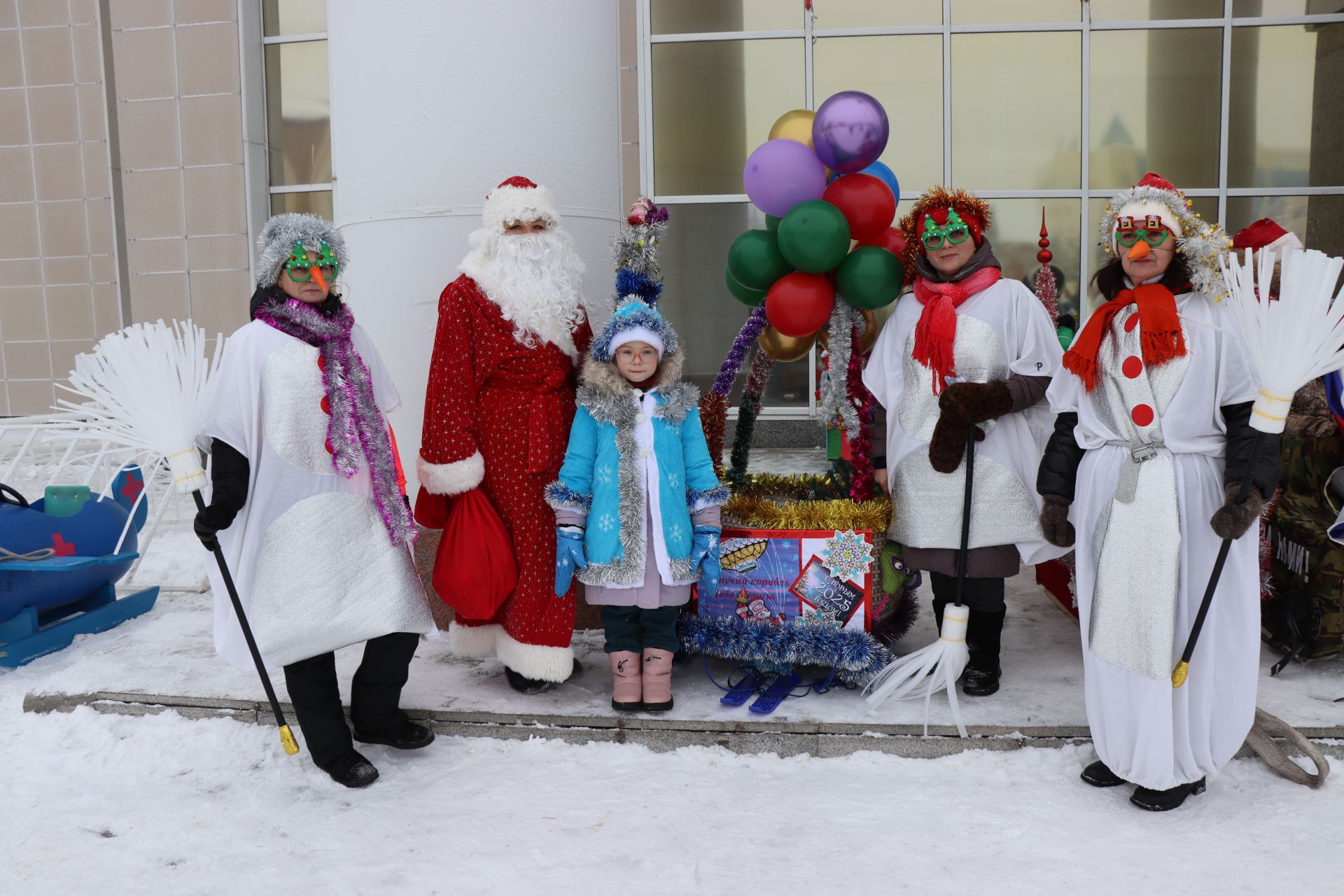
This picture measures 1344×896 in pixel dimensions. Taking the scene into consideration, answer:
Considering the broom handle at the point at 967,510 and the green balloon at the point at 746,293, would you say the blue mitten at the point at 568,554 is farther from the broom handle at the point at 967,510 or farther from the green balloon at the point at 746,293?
the broom handle at the point at 967,510

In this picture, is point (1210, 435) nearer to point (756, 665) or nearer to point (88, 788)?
point (756, 665)

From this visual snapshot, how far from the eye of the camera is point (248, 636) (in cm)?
313

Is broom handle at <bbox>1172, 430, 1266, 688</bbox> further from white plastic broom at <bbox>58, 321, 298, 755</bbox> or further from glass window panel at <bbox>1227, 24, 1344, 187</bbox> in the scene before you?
glass window panel at <bbox>1227, 24, 1344, 187</bbox>

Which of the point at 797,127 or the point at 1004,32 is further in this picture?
the point at 1004,32

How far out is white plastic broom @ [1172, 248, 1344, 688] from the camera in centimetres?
276

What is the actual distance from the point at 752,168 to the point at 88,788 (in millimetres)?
3262

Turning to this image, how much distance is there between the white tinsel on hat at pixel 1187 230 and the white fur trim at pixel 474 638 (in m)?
2.66

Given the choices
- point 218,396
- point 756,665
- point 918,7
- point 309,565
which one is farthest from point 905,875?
point 918,7

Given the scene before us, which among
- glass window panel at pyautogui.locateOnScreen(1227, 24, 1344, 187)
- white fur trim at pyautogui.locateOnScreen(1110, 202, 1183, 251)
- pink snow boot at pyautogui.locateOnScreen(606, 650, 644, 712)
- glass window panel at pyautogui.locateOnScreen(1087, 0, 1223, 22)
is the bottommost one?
pink snow boot at pyautogui.locateOnScreen(606, 650, 644, 712)

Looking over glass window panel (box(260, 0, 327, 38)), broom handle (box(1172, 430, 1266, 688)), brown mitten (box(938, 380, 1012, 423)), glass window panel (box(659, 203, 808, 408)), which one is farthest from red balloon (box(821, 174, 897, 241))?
glass window panel (box(260, 0, 327, 38))

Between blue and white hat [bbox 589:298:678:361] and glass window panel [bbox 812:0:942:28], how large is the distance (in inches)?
260

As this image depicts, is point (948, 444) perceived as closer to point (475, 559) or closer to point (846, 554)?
point (846, 554)

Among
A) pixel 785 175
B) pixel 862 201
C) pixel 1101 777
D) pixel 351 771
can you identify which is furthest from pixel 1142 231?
pixel 351 771

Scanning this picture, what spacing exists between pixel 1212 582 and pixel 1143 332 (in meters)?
0.77
